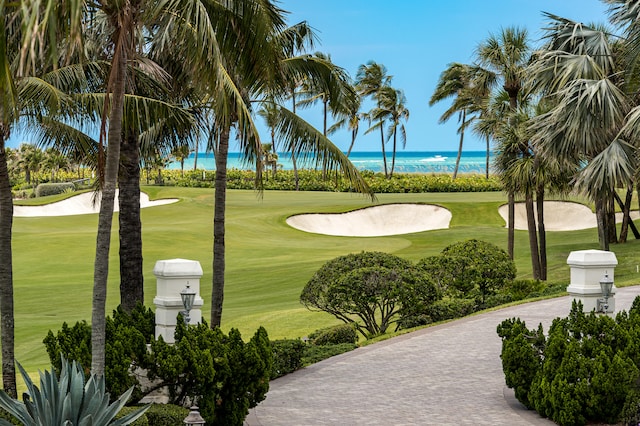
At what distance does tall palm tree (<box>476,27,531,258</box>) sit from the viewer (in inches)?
1196

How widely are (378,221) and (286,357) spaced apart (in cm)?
3754

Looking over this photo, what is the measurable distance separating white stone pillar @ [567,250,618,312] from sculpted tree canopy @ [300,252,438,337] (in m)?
5.73

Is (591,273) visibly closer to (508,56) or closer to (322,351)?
(322,351)

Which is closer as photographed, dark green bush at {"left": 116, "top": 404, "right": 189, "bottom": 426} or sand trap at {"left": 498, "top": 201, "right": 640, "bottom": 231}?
dark green bush at {"left": 116, "top": 404, "right": 189, "bottom": 426}

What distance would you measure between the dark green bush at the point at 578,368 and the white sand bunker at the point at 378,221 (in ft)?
121

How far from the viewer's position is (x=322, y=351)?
53.0 feet

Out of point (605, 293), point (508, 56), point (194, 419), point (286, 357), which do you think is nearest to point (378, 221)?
point (508, 56)

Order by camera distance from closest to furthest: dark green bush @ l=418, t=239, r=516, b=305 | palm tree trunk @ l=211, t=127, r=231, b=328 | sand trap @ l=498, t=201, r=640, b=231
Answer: palm tree trunk @ l=211, t=127, r=231, b=328 → dark green bush @ l=418, t=239, r=516, b=305 → sand trap @ l=498, t=201, r=640, b=231

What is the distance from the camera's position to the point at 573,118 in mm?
20172

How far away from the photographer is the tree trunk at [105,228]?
10.1 metres

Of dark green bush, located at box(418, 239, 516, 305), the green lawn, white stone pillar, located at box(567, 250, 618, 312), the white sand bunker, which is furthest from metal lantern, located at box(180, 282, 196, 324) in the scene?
the white sand bunker

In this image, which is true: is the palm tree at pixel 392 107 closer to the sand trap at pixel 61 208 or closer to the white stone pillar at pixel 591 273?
the sand trap at pixel 61 208

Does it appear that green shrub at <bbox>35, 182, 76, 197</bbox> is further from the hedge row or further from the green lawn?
the green lawn

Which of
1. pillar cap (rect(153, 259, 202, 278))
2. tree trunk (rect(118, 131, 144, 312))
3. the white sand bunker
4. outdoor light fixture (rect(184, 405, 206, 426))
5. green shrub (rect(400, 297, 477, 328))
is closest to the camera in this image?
outdoor light fixture (rect(184, 405, 206, 426))
